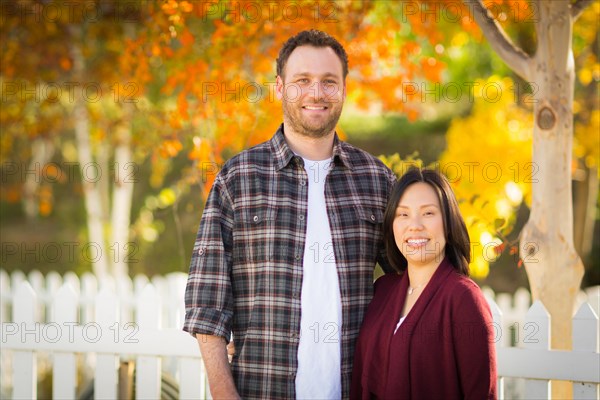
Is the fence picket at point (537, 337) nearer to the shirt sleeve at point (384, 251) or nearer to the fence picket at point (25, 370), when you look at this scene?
the shirt sleeve at point (384, 251)

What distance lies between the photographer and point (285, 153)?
9.98 feet

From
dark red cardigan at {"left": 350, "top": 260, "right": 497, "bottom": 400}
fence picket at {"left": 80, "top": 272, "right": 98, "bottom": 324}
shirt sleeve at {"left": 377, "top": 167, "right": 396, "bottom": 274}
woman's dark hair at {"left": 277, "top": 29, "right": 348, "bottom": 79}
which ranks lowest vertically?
fence picket at {"left": 80, "top": 272, "right": 98, "bottom": 324}

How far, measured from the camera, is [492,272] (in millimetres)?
11664

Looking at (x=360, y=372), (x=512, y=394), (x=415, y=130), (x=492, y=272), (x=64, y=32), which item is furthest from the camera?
(x=415, y=130)

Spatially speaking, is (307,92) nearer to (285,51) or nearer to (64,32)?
(285,51)

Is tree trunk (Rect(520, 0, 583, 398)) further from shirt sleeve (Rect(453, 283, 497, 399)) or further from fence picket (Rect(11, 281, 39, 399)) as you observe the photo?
fence picket (Rect(11, 281, 39, 399))

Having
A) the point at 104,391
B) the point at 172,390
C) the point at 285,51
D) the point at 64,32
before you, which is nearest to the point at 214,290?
the point at 285,51

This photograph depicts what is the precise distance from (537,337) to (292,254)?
4.60ft

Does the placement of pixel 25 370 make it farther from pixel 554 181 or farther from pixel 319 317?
pixel 554 181

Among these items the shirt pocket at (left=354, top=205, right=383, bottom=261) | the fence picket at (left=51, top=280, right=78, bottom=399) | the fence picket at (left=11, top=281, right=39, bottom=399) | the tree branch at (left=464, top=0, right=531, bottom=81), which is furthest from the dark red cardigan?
the fence picket at (left=11, top=281, right=39, bottom=399)

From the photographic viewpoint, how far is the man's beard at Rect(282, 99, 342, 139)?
9.89ft

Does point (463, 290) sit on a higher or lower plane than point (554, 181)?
lower

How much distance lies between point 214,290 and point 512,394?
3901 millimetres

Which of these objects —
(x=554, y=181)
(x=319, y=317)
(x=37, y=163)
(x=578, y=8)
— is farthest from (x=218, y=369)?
(x=37, y=163)
